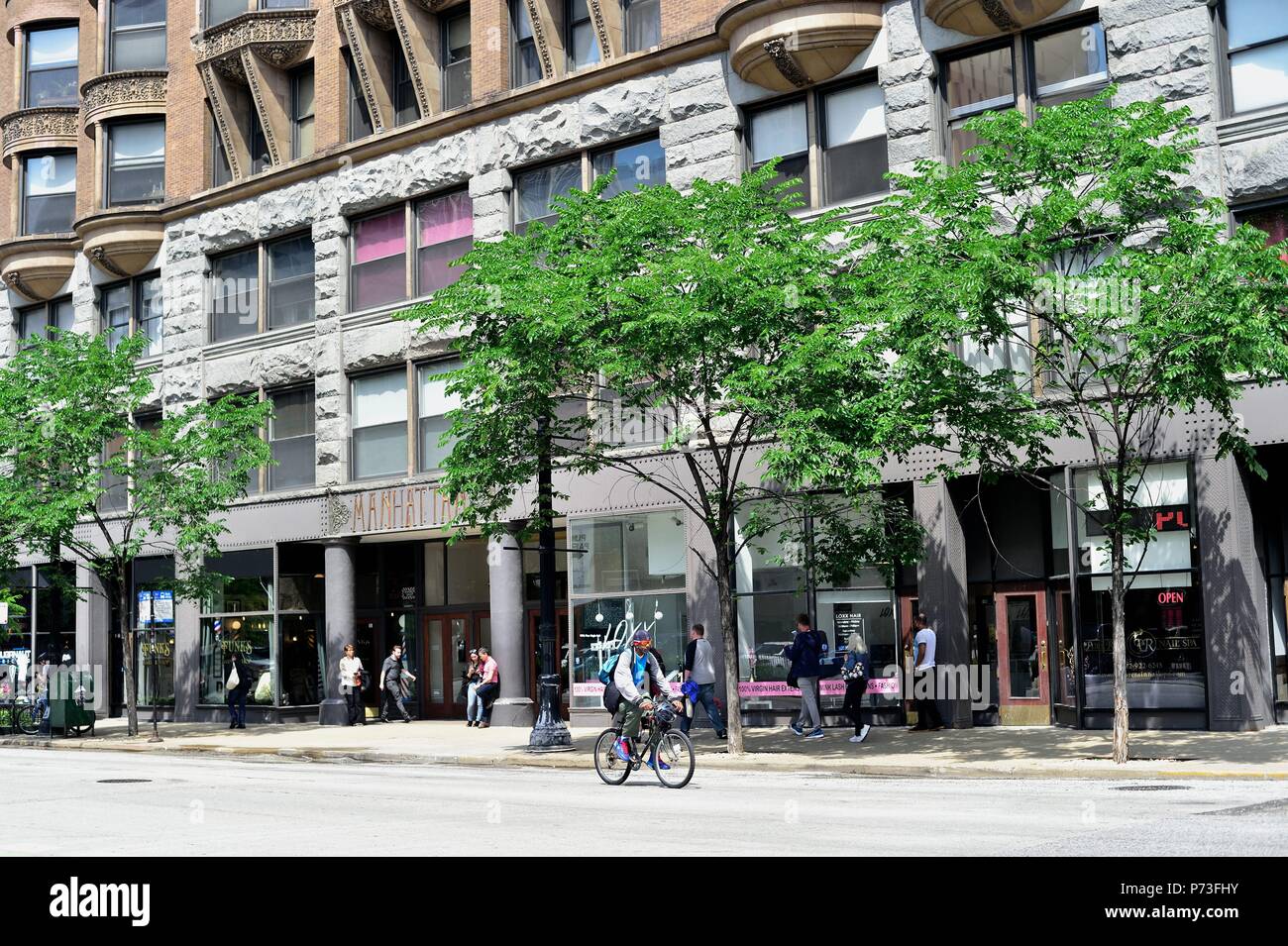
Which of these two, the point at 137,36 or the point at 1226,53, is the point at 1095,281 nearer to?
the point at 1226,53

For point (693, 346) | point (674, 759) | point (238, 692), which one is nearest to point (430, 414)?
point (238, 692)

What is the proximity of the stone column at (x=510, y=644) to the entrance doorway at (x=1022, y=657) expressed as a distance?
9.64 meters

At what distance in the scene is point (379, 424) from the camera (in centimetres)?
3128

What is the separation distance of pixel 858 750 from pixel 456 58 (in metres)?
17.8

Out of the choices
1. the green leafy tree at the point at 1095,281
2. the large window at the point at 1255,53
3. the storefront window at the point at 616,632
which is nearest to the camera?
the green leafy tree at the point at 1095,281

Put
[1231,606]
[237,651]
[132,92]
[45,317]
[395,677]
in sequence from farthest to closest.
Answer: [45,317], [132,92], [237,651], [395,677], [1231,606]

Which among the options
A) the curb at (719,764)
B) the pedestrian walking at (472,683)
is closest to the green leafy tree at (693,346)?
the curb at (719,764)

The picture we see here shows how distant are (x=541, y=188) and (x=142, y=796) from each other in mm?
16145

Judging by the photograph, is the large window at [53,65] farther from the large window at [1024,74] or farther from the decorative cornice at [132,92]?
the large window at [1024,74]

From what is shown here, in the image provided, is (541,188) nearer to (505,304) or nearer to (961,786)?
(505,304)

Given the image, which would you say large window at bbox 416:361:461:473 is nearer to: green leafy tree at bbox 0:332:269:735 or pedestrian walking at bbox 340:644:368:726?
green leafy tree at bbox 0:332:269:735

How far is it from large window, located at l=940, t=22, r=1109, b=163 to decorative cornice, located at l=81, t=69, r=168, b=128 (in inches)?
813

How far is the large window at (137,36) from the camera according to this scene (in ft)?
120

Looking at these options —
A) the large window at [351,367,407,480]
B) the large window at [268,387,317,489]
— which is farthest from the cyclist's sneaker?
the large window at [268,387,317,489]
